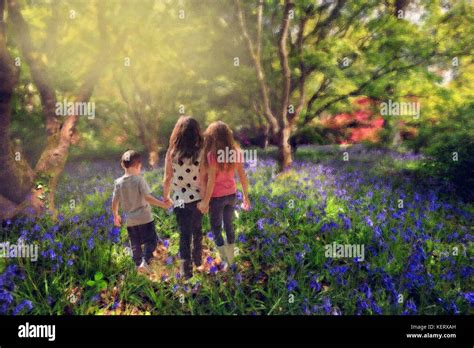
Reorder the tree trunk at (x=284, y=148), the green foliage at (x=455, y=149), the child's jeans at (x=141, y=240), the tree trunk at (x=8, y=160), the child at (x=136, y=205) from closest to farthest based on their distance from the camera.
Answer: the child at (x=136, y=205) → the child's jeans at (x=141, y=240) → the tree trunk at (x=8, y=160) → the green foliage at (x=455, y=149) → the tree trunk at (x=284, y=148)

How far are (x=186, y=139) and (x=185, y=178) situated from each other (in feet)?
1.26

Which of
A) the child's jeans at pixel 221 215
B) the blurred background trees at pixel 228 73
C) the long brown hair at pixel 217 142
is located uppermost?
the blurred background trees at pixel 228 73

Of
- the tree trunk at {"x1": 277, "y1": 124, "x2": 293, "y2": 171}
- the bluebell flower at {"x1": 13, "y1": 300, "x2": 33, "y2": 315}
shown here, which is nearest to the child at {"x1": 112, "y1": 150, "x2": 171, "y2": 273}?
the bluebell flower at {"x1": 13, "y1": 300, "x2": 33, "y2": 315}

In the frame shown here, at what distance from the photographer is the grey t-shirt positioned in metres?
2.91

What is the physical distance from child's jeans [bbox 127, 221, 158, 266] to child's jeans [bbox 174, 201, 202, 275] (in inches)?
13.9

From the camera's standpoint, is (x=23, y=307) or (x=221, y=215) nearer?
(x=23, y=307)

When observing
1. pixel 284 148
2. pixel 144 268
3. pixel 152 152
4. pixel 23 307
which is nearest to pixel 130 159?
pixel 144 268

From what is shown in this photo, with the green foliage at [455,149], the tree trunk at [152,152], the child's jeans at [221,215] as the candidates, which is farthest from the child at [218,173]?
the green foliage at [455,149]

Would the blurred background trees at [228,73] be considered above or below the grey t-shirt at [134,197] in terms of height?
above

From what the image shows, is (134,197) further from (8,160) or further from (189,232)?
(8,160)

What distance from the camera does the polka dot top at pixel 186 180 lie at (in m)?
2.85

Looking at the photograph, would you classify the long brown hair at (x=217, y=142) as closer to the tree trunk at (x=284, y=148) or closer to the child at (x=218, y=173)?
the child at (x=218, y=173)

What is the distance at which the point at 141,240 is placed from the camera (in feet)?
10.1

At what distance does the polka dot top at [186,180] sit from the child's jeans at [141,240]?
1.65ft
